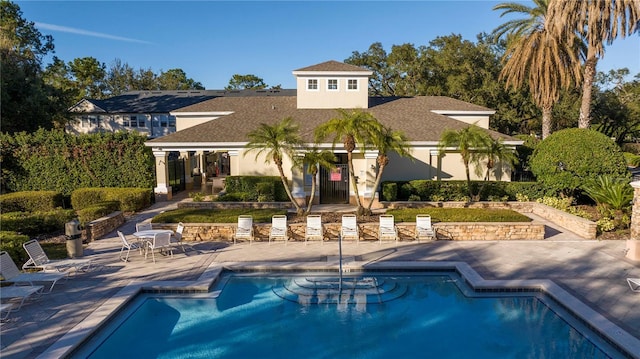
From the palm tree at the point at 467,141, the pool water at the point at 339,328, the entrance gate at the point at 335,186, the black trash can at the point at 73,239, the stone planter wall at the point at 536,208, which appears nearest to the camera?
the pool water at the point at 339,328

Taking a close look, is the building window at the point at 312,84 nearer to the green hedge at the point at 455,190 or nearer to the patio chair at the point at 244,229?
the green hedge at the point at 455,190

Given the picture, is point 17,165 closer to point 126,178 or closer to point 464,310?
point 126,178

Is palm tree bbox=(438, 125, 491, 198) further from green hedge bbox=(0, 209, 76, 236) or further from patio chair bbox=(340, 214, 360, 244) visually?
green hedge bbox=(0, 209, 76, 236)

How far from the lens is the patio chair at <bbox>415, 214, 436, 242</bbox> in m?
16.2

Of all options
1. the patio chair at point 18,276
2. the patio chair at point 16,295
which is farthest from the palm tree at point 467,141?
the patio chair at point 16,295

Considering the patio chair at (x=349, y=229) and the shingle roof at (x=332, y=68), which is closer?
the patio chair at (x=349, y=229)

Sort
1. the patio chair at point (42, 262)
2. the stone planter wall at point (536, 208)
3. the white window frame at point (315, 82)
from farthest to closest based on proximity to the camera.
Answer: the white window frame at point (315, 82) → the stone planter wall at point (536, 208) → the patio chair at point (42, 262)

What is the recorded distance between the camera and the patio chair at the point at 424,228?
16.2m

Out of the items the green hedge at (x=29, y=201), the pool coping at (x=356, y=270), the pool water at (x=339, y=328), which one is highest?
the green hedge at (x=29, y=201)

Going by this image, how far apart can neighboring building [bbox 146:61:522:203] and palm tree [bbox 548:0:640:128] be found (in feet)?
22.0

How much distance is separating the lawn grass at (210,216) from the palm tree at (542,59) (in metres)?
21.4

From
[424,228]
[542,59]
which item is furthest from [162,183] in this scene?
[542,59]

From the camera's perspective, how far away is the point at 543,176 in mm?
21797

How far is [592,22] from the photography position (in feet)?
80.4
